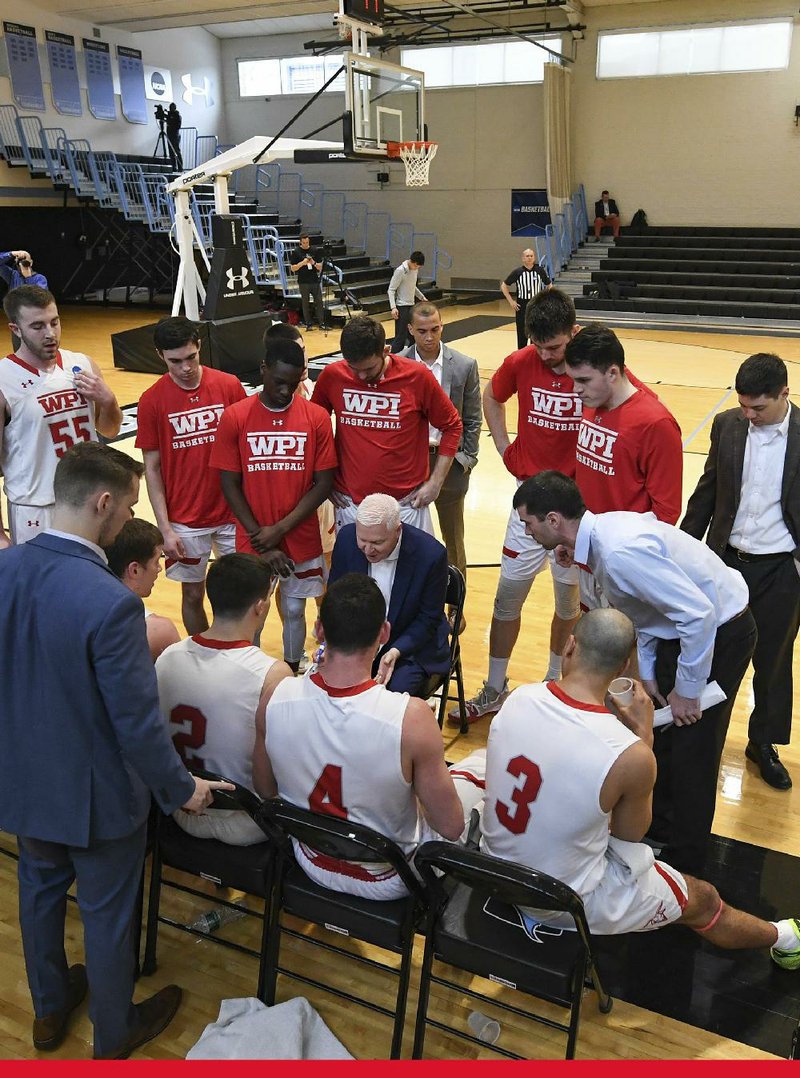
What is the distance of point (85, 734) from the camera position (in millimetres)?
2391

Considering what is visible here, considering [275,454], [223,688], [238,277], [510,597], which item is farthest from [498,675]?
[238,277]

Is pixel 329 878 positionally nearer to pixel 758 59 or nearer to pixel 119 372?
pixel 119 372

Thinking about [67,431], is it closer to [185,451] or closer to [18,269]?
→ [185,451]

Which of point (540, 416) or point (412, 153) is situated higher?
point (412, 153)

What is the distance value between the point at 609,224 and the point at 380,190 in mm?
5968

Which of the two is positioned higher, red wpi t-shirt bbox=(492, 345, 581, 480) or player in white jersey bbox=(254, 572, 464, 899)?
red wpi t-shirt bbox=(492, 345, 581, 480)

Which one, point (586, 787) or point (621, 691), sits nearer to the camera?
point (586, 787)

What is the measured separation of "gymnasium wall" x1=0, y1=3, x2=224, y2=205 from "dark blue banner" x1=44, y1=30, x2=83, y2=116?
12 cm

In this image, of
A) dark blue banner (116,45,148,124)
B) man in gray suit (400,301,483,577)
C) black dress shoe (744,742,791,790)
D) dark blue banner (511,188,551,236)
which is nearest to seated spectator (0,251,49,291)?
man in gray suit (400,301,483,577)

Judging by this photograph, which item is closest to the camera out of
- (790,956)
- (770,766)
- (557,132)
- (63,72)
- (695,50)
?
(790,956)

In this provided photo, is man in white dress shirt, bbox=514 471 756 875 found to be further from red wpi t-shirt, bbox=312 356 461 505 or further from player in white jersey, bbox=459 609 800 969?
red wpi t-shirt, bbox=312 356 461 505

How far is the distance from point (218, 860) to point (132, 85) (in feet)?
73.4

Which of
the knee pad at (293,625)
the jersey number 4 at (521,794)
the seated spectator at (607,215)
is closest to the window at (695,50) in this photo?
the seated spectator at (607,215)

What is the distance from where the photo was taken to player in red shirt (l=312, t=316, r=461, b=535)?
14.4 feet
